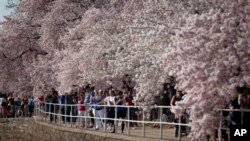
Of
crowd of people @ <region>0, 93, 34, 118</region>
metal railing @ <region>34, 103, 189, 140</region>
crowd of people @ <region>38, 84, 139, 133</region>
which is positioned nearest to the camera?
metal railing @ <region>34, 103, 189, 140</region>

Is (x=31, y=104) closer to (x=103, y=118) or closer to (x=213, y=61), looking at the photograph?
(x=103, y=118)

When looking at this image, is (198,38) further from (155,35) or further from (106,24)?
(106,24)

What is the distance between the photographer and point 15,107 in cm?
4469

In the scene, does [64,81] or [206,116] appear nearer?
[206,116]

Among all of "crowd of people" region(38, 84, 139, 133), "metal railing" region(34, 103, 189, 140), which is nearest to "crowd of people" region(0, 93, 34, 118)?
"metal railing" region(34, 103, 189, 140)

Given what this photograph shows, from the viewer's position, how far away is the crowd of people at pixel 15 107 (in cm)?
4292

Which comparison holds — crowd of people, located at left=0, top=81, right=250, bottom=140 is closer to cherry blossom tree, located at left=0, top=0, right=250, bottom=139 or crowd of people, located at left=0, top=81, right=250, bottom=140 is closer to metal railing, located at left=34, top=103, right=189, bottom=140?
metal railing, located at left=34, top=103, right=189, bottom=140

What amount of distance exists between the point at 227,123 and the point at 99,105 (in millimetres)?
8541

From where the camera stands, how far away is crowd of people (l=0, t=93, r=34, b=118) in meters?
42.9

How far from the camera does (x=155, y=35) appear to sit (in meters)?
18.1

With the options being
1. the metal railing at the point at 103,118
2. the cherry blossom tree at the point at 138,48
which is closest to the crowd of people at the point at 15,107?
the cherry blossom tree at the point at 138,48

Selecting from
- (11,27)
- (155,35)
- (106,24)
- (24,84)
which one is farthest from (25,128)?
(155,35)

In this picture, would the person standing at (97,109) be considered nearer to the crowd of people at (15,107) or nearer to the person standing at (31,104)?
the person standing at (31,104)

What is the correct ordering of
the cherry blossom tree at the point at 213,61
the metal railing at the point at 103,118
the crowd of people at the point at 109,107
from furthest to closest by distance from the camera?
the metal railing at the point at 103,118 < the crowd of people at the point at 109,107 < the cherry blossom tree at the point at 213,61
